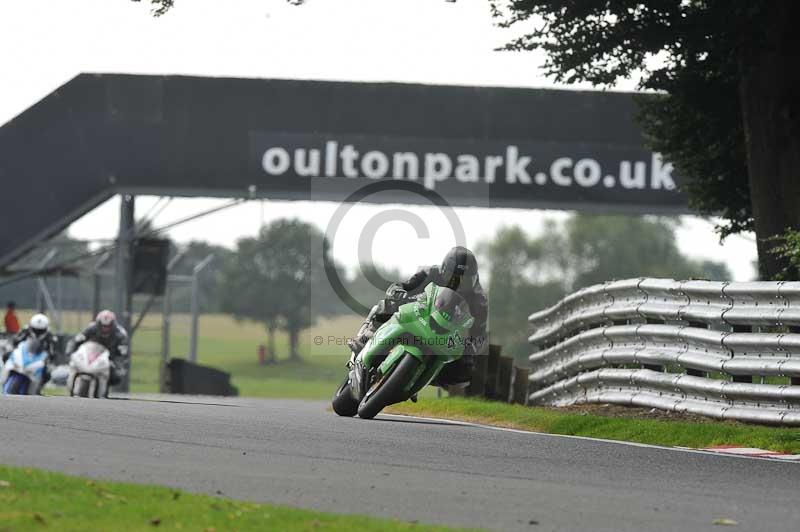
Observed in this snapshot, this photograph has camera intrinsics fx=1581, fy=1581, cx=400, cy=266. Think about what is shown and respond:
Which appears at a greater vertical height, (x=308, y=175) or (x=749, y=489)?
(x=308, y=175)

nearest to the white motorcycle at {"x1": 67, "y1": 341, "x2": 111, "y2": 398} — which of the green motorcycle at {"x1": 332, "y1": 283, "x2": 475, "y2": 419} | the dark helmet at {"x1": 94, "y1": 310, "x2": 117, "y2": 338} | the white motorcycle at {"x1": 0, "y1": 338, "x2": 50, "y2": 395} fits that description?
the dark helmet at {"x1": 94, "y1": 310, "x2": 117, "y2": 338}

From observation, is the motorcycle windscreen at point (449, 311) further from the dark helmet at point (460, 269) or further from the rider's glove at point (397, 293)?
the rider's glove at point (397, 293)

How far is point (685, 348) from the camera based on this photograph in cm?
1455

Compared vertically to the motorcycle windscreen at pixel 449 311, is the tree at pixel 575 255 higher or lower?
higher

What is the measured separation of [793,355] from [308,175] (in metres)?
19.6

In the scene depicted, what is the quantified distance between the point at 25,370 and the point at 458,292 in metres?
9.52

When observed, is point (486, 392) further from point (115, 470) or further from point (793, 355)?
point (115, 470)

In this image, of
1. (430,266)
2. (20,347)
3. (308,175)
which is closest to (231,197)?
(308,175)

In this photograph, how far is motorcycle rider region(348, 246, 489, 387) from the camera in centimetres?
1323

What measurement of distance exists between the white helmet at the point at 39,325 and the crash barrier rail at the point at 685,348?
7179 mm

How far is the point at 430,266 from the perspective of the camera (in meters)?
13.5

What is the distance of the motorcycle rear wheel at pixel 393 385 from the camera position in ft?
43.1

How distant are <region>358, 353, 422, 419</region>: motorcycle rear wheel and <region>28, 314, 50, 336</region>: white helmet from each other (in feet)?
28.1

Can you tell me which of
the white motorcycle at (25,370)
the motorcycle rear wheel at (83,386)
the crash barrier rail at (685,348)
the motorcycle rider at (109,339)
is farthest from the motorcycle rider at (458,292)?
the white motorcycle at (25,370)
